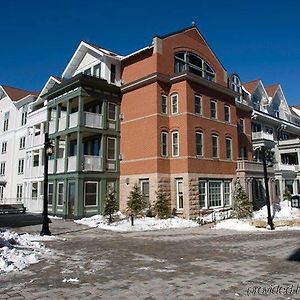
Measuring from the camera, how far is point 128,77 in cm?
2916

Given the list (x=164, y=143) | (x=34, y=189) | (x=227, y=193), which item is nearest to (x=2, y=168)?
(x=34, y=189)

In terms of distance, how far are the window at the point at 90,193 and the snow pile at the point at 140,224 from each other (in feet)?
5.89

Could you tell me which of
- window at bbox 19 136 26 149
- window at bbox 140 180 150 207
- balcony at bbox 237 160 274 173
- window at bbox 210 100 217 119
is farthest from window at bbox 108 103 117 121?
window at bbox 19 136 26 149

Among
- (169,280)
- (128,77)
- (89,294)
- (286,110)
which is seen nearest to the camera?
(89,294)

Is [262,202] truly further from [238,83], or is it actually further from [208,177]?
[238,83]

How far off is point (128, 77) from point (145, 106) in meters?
→ 3.98

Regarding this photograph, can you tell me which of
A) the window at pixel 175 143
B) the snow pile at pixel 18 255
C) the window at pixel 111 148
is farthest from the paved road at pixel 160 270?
the window at pixel 111 148

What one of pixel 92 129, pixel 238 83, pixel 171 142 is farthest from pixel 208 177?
pixel 238 83

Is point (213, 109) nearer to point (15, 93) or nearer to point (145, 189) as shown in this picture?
point (145, 189)

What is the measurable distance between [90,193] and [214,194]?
32.0 feet

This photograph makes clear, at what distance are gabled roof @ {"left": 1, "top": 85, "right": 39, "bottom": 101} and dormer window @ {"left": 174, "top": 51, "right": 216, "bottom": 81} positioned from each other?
22845 mm

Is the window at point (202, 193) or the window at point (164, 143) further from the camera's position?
the window at point (164, 143)

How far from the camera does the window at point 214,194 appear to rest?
26.5 m

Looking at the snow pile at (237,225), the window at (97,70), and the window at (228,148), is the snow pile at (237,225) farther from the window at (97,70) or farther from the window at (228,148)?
the window at (97,70)
